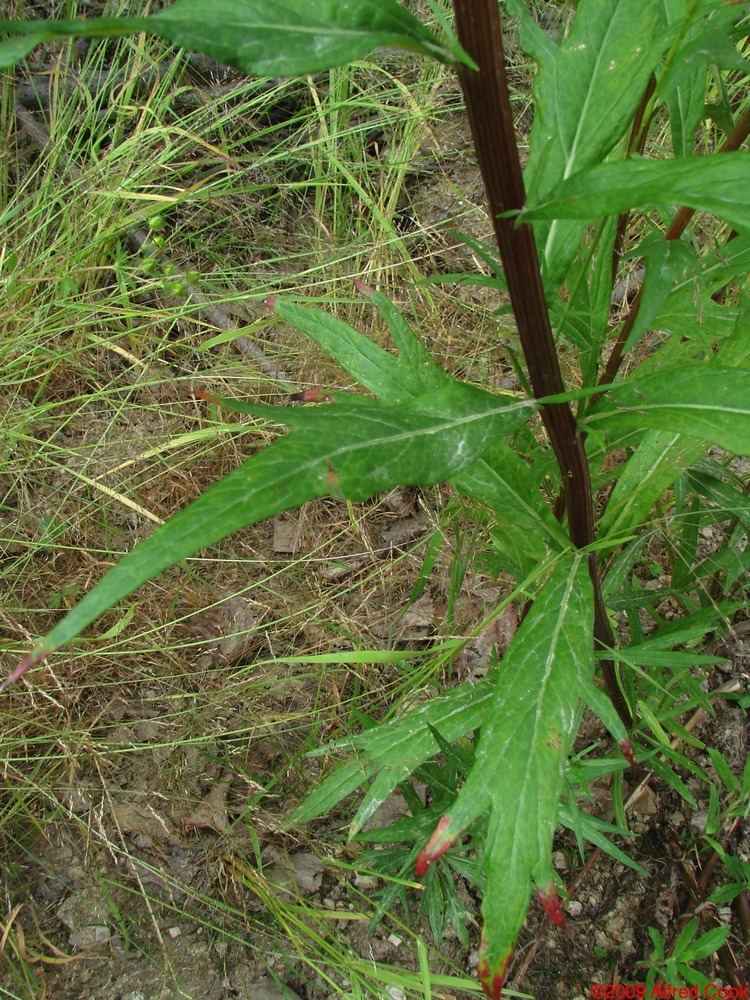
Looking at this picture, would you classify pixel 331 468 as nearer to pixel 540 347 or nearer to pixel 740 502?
pixel 540 347

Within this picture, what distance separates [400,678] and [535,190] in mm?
1467

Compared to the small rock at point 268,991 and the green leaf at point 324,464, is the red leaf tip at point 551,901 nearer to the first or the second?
the green leaf at point 324,464

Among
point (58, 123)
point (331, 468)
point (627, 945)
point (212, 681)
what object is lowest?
point (627, 945)

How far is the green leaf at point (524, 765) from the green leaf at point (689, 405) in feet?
1.04

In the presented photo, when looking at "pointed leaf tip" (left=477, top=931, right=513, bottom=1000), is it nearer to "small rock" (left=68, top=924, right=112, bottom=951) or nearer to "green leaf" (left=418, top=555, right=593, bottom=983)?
"green leaf" (left=418, top=555, right=593, bottom=983)

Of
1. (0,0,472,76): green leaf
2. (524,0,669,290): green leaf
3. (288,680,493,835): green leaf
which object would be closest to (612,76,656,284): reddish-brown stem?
(524,0,669,290): green leaf

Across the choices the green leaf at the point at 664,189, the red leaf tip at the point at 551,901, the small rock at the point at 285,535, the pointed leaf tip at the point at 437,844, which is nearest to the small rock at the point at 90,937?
the small rock at the point at 285,535

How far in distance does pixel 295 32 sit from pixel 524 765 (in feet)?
3.19

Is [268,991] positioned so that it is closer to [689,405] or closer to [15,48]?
[689,405]

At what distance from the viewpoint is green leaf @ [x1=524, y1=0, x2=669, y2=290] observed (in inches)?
45.9

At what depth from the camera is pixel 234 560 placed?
8.18ft

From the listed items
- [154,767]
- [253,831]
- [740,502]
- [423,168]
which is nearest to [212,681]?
[154,767]

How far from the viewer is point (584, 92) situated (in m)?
1.21

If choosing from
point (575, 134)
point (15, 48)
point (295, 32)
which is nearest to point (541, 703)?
point (575, 134)
